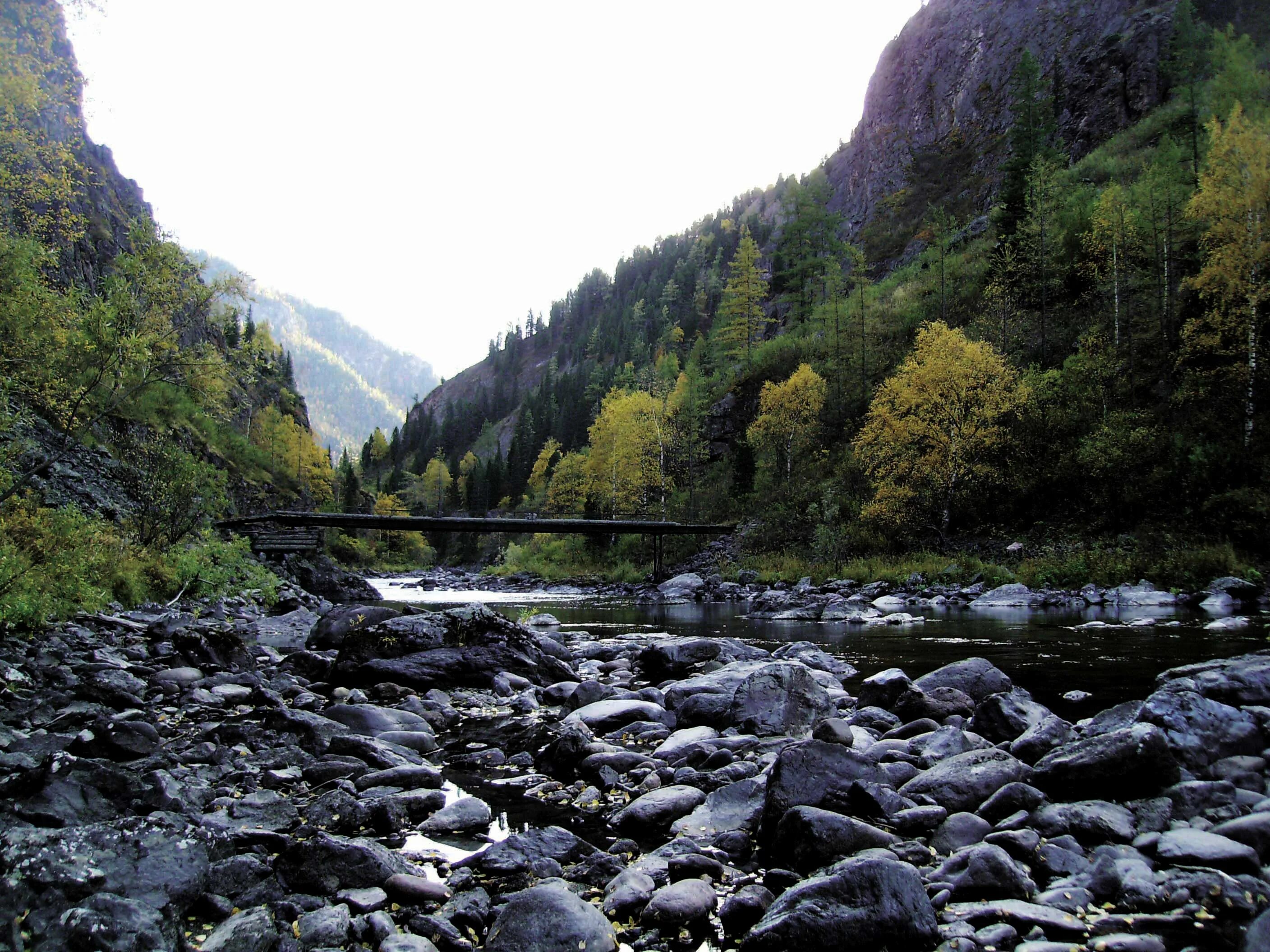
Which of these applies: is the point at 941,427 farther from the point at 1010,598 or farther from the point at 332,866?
the point at 332,866

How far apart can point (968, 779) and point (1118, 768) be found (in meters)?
0.94

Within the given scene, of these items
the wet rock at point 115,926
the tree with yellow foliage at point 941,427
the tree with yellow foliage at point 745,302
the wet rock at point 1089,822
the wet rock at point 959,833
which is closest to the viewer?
the wet rock at point 115,926

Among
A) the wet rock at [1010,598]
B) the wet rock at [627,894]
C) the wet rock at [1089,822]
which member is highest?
the wet rock at [1089,822]

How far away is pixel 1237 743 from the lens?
188 inches

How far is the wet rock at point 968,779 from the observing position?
186 inches

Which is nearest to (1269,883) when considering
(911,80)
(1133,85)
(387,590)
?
(387,590)

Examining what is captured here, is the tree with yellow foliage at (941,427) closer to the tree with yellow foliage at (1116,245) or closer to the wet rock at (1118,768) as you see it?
the tree with yellow foliage at (1116,245)

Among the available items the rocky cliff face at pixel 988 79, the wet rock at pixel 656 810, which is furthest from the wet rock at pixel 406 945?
the rocky cliff face at pixel 988 79

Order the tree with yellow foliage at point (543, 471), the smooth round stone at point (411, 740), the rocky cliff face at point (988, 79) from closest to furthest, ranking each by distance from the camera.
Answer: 1. the smooth round stone at point (411, 740)
2. the rocky cliff face at point (988, 79)
3. the tree with yellow foliage at point (543, 471)

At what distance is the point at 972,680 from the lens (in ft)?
27.0

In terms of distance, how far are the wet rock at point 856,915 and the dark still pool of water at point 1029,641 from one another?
205 inches

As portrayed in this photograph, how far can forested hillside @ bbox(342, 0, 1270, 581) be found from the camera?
24812mm

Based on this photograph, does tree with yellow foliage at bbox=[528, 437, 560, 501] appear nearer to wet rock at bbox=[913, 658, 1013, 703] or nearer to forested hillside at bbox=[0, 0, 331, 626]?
forested hillside at bbox=[0, 0, 331, 626]

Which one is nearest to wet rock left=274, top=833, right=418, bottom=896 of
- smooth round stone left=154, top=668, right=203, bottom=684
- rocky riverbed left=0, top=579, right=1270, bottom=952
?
rocky riverbed left=0, top=579, right=1270, bottom=952
